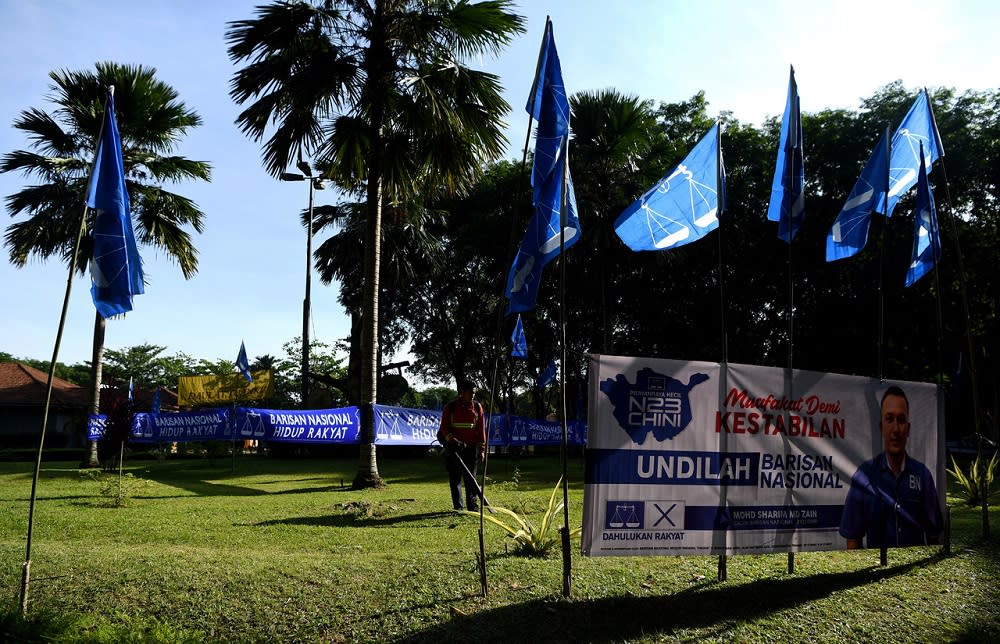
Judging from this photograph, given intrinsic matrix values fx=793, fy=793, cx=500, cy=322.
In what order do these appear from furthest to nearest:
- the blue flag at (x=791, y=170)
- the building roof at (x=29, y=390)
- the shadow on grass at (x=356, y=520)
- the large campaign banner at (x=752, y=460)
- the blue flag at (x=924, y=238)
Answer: the building roof at (x=29, y=390) < the shadow on grass at (x=356, y=520) < the blue flag at (x=924, y=238) < the blue flag at (x=791, y=170) < the large campaign banner at (x=752, y=460)

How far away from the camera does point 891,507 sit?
6691 millimetres

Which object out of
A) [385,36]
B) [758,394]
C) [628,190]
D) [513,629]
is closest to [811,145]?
[628,190]

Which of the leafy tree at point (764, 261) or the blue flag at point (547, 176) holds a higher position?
the leafy tree at point (764, 261)

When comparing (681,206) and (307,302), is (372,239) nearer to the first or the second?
(681,206)

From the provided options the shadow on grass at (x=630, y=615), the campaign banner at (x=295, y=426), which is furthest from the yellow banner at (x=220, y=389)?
the shadow on grass at (x=630, y=615)

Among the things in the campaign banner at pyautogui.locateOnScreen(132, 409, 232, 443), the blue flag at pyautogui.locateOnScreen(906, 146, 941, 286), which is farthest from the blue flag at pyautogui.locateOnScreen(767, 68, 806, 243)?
the campaign banner at pyautogui.locateOnScreen(132, 409, 232, 443)

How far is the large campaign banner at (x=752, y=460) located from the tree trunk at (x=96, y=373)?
16.4m

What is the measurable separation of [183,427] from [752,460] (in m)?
17.4

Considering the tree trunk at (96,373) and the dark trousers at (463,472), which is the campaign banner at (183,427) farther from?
the dark trousers at (463,472)

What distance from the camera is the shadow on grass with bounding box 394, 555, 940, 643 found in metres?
5.08

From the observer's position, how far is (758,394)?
598cm

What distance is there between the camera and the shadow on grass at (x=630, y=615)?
5.08 metres

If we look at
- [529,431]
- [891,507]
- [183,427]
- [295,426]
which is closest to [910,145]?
[891,507]

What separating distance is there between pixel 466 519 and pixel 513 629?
4.26 metres
